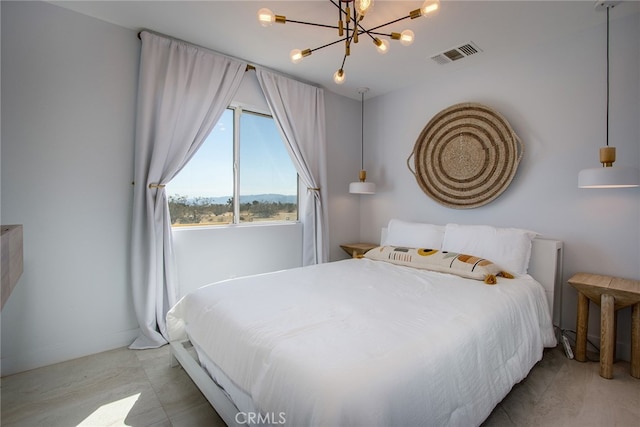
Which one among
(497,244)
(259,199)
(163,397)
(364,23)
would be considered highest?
(364,23)

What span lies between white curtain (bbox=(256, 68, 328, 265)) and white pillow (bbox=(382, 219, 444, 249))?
0.87 meters

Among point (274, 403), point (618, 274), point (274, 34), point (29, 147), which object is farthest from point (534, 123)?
point (29, 147)

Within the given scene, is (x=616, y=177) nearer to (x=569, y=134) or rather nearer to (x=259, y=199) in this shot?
(x=569, y=134)

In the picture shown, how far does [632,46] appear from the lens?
88.3 inches

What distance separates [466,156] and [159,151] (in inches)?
118

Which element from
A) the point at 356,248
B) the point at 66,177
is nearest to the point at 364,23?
the point at 356,248

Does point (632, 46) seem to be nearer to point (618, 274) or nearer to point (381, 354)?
point (618, 274)

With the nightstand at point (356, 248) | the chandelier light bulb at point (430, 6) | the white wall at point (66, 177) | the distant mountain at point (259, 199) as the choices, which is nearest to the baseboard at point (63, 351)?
the white wall at point (66, 177)

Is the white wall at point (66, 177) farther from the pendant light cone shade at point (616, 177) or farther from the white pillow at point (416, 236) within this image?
the pendant light cone shade at point (616, 177)

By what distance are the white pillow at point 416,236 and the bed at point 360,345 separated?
0.67 meters

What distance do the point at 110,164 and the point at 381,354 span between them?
2.54 m

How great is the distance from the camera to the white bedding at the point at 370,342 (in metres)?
1.01

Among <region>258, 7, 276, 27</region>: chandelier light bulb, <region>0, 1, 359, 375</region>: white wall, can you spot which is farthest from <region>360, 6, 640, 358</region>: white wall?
<region>0, 1, 359, 375</region>: white wall

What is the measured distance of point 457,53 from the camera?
2834 mm
